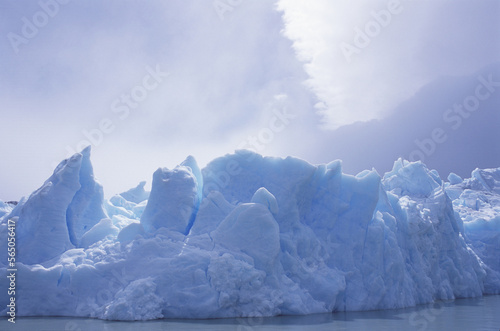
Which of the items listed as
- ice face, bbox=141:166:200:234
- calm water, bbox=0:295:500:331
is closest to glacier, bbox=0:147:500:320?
ice face, bbox=141:166:200:234

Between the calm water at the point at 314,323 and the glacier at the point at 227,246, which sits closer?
the calm water at the point at 314,323

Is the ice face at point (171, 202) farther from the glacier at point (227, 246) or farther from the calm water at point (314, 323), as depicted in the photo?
the calm water at point (314, 323)

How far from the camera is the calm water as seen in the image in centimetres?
914

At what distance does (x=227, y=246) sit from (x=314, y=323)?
3.08 metres

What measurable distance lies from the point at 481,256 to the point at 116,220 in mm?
15667

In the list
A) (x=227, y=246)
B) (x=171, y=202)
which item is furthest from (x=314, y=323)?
(x=171, y=202)

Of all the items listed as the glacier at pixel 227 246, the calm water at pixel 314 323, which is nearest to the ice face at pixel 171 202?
the glacier at pixel 227 246

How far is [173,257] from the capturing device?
11.4 meters

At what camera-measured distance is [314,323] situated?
32.9 ft

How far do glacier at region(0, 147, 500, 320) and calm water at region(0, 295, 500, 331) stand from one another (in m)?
0.65

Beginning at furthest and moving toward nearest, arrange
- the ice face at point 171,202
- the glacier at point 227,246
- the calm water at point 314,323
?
the ice face at point 171,202, the glacier at point 227,246, the calm water at point 314,323

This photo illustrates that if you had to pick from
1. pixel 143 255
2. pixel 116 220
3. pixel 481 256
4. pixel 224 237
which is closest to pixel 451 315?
pixel 224 237

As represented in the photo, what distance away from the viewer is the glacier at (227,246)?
11078mm

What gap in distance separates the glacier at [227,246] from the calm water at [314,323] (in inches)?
25.8
